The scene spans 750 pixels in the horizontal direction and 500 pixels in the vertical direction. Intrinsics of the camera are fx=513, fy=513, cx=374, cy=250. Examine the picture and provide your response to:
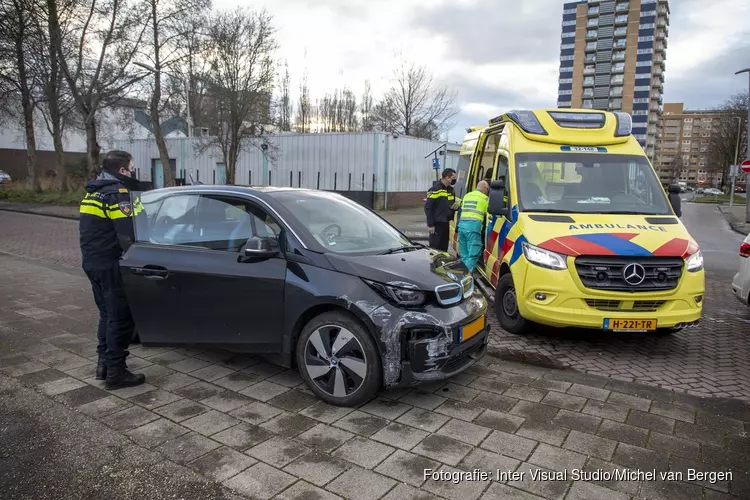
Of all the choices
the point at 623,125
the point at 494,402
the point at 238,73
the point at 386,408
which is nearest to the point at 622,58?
the point at 238,73

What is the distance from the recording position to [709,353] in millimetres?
5363

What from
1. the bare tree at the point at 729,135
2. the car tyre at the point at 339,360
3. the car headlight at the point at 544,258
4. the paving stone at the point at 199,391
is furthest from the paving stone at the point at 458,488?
the bare tree at the point at 729,135

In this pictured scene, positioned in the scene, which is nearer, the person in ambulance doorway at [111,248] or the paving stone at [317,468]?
the paving stone at [317,468]

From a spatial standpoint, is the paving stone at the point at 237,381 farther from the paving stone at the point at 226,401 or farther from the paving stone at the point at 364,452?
the paving stone at the point at 364,452

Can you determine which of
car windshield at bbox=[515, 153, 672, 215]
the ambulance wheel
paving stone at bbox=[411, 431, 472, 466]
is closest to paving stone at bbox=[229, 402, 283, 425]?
paving stone at bbox=[411, 431, 472, 466]

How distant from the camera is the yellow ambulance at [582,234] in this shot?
195 inches

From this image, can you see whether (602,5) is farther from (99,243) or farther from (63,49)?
(99,243)

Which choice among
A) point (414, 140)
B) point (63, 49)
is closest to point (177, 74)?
point (63, 49)

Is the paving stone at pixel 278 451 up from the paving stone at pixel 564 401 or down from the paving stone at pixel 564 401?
down

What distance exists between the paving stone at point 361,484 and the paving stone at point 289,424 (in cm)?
61

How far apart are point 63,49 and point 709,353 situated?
27196 millimetres

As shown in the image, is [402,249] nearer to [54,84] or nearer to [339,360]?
[339,360]

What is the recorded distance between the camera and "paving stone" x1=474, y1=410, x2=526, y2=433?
11.7 feet

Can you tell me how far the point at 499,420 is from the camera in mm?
3680
